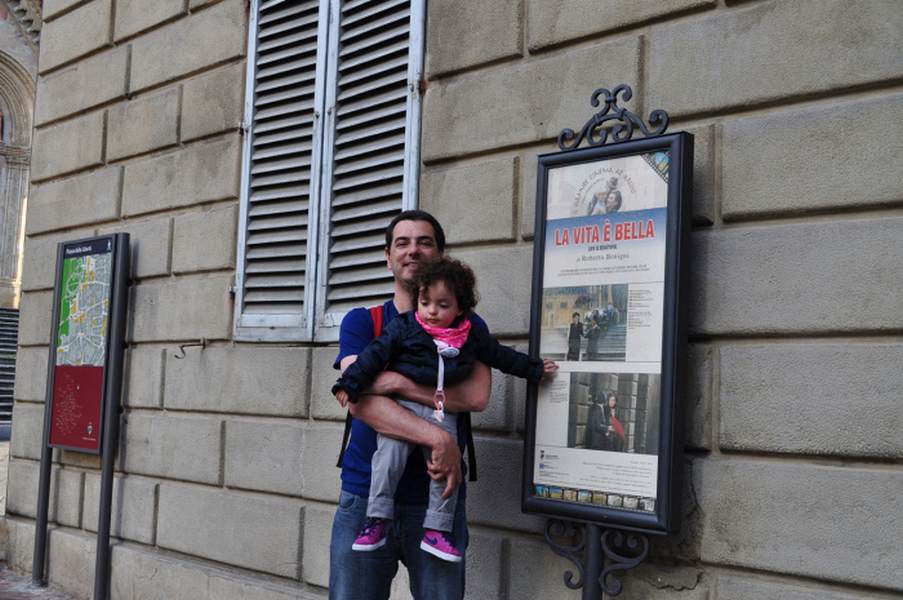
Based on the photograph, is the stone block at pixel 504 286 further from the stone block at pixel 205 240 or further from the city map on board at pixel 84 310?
the city map on board at pixel 84 310

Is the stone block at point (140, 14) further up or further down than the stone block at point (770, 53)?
further up

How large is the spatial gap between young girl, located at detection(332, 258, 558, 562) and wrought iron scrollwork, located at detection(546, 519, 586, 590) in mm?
694

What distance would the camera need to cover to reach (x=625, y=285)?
4.18 metres

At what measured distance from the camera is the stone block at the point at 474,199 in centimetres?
500

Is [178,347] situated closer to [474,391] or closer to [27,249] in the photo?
[27,249]

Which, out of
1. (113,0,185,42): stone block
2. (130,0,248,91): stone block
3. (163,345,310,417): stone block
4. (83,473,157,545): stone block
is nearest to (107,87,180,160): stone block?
(130,0,248,91): stone block

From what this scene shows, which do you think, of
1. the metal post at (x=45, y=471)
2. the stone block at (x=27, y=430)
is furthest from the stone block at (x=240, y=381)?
the stone block at (x=27, y=430)

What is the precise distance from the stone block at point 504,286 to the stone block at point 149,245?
2.78 meters

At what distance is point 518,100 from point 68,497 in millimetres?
4691

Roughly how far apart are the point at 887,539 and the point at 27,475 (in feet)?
21.8

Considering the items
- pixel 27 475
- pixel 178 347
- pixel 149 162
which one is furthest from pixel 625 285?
pixel 27 475

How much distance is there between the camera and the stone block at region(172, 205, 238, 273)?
6.65m

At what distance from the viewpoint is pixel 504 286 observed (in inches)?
196

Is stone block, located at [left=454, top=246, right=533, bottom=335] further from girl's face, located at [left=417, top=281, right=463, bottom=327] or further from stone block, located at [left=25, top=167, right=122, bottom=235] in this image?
stone block, located at [left=25, top=167, right=122, bottom=235]
